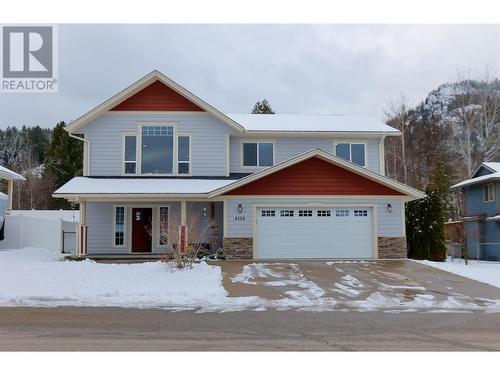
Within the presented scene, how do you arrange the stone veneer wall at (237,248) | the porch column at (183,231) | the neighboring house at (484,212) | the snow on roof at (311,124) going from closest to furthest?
the porch column at (183,231) → the stone veneer wall at (237,248) → the snow on roof at (311,124) → the neighboring house at (484,212)

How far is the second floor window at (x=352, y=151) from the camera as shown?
74.6 ft

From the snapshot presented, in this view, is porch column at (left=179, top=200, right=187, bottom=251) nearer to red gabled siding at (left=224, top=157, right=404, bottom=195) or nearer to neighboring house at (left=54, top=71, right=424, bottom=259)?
neighboring house at (left=54, top=71, right=424, bottom=259)

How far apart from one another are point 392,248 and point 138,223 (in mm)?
10786

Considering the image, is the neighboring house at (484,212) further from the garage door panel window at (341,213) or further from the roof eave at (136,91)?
the roof eave at (136,91)

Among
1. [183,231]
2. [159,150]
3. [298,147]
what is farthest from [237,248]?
[298,147]

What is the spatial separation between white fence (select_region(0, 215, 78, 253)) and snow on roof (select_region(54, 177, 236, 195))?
3960mm

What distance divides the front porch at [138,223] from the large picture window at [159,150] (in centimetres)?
157

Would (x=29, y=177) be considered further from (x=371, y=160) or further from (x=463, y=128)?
(x=463, y=128)

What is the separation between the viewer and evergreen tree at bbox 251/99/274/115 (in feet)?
149

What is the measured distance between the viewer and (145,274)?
14.6 m

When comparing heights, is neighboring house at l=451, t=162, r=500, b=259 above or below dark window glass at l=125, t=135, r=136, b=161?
below

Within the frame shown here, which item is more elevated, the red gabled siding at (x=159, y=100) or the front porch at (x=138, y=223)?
the red gabled siding at (x=159, y=100)

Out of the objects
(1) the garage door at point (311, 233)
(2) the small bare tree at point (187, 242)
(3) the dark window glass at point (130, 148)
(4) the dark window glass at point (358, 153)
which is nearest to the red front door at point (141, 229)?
(2) the small bare tree at point (187, 242)

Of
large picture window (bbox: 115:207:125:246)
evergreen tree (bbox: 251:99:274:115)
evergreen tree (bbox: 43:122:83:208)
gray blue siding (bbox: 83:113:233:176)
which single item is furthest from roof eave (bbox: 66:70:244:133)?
evergreen tree (bbox: 251:99:274:115)
